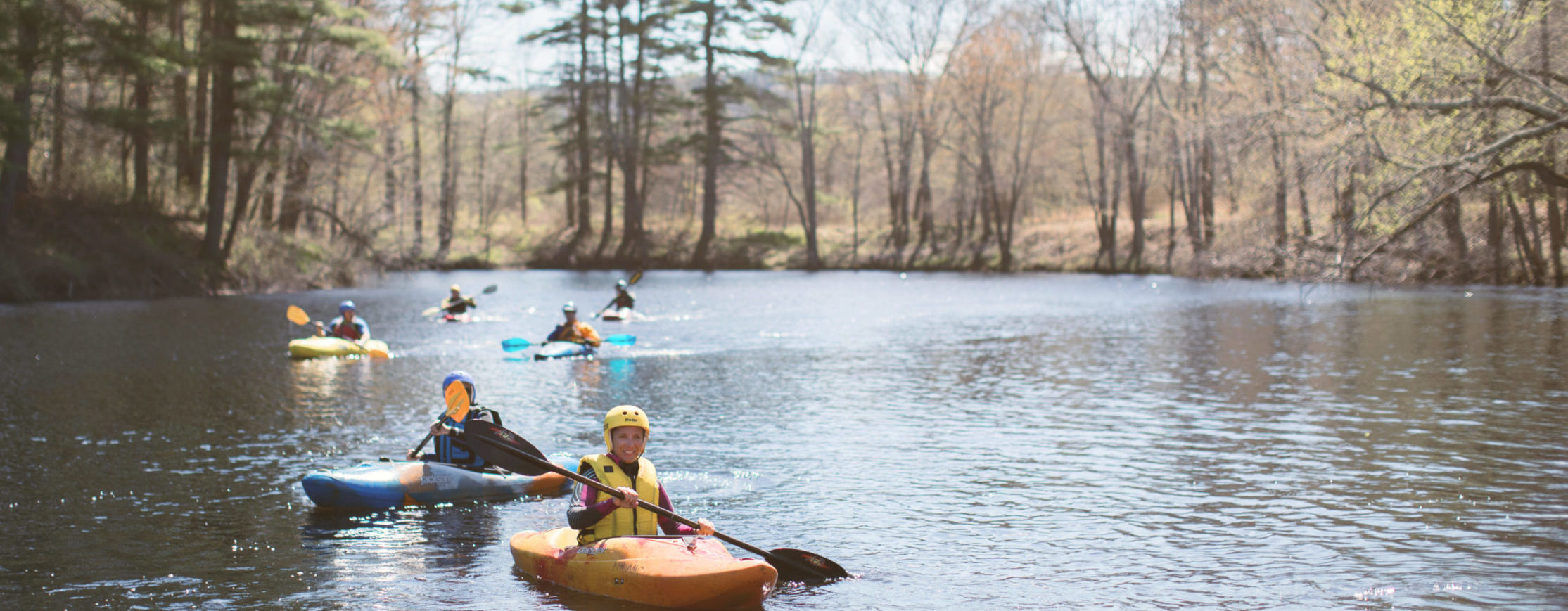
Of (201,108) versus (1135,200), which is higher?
(201,108)

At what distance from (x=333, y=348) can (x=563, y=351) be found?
429cm

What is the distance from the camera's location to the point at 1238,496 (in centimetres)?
1073

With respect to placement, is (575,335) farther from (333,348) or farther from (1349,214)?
(1349,214)

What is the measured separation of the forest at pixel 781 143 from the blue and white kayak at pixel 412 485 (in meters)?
15.5

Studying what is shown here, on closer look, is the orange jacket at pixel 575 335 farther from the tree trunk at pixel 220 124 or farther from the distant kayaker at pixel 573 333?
the tree trunk at pixel 220 124

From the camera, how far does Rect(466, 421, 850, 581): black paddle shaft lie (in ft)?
26.0

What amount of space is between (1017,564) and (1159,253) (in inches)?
1889

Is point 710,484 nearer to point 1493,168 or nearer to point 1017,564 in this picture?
point 1017,564

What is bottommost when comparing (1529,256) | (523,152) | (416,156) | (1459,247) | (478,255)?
(1529,256)

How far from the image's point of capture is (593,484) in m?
7.79

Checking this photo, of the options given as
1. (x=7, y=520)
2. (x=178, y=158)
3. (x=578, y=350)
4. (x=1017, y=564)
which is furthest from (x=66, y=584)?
(x=178, y=158)

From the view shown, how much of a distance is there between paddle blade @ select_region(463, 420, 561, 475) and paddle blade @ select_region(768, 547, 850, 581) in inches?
83.0

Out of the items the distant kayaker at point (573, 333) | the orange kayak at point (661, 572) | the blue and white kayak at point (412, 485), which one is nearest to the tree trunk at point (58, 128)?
the distant kayaker at point (573, 333)

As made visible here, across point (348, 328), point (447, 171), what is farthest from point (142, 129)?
point (447, 171)
